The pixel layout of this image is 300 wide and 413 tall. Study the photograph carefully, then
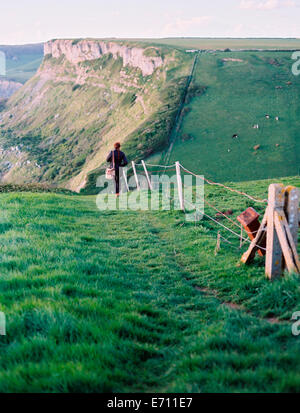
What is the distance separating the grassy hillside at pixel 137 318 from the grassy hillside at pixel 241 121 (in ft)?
157

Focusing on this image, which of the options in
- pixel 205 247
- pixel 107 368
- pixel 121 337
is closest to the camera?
pixel 107 368

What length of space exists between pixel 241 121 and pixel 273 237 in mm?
69588

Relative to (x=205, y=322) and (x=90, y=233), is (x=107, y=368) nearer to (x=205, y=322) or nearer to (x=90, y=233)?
(x=205, y=322)

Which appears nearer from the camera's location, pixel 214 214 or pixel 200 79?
pixel 214 214

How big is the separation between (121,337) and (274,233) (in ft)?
10.3

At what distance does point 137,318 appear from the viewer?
446cm

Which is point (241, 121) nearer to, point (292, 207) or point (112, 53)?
point (292, 207)

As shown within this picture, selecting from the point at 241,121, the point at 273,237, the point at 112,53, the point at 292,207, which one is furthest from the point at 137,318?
the point at 112,53

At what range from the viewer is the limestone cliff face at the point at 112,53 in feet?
422

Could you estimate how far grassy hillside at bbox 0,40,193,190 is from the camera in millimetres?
85875

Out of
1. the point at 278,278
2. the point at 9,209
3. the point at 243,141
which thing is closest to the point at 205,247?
the point at 278,278

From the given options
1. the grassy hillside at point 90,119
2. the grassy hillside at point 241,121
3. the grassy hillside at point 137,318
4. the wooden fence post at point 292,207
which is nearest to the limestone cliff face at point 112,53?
the grassy hillside at point 90,119

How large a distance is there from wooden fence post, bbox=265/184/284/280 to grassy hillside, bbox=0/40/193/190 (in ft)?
214

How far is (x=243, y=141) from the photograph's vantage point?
2514 inches
